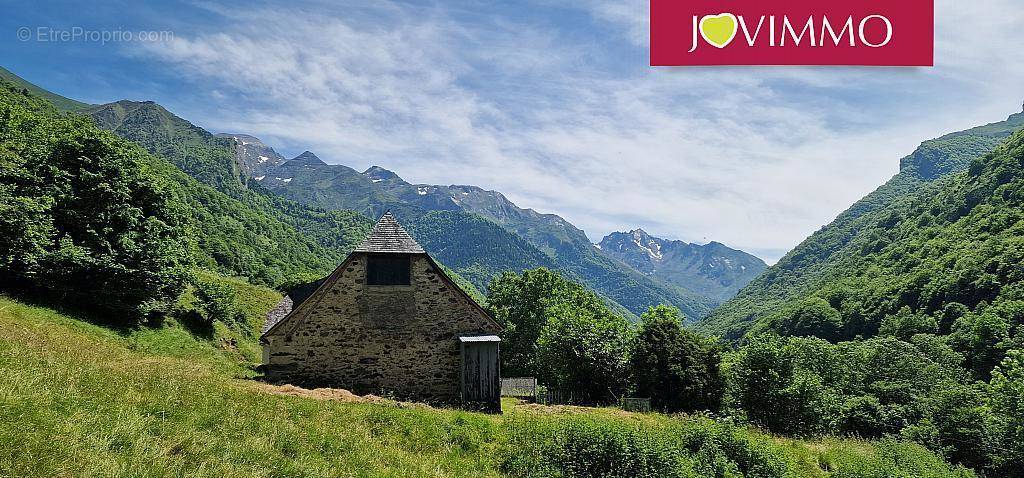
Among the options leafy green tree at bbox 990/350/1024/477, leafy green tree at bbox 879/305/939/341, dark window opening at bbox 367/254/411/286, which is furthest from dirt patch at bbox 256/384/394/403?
leafy green tree at bbox 879/305/939/341

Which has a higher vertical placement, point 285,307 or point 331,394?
point 285,307

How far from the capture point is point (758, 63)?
9.02 metres

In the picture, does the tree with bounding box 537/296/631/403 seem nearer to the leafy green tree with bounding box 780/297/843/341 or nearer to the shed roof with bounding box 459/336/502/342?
the shed roof with bounding box 459/336/502/342

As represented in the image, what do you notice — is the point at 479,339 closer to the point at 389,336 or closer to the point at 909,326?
the point at 389,336

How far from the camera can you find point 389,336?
66.8 feet

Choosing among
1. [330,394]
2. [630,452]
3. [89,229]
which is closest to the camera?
[630,452]

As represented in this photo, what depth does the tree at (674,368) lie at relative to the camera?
26.5 meters

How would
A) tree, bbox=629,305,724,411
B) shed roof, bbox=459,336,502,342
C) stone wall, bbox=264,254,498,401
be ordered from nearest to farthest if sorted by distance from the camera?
stone wall, bbox=264,254,498,401, shed roof, bbox=459,336,502,342, tree, bbox=629,305,724,411

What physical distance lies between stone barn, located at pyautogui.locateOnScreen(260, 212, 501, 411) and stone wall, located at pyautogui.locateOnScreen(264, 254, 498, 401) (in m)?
0.04

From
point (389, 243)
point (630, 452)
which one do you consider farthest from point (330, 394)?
point (630, 452)

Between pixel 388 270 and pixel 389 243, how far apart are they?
1094 millimetres

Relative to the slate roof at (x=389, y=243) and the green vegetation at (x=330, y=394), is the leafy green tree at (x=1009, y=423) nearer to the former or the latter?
the green vegetation at (x=330, y=394)

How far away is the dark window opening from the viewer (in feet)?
67.4

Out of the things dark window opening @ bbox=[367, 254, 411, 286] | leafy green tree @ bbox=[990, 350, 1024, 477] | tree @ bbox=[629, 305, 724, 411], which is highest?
dark window opening @ bbox=[367, 254, 411, 286]
